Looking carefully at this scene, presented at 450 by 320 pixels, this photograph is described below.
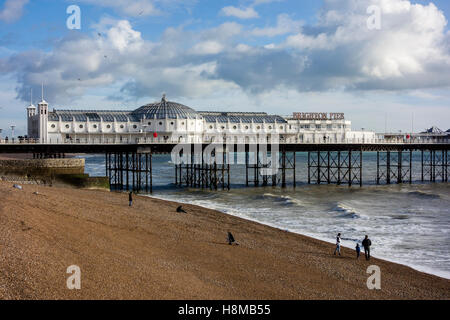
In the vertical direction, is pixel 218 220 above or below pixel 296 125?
below

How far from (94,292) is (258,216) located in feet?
70.7

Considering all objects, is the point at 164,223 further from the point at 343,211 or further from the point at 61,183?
the point at 61,183

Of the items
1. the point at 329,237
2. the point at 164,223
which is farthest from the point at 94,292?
the point at 329,237

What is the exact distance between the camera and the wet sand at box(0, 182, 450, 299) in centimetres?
1375

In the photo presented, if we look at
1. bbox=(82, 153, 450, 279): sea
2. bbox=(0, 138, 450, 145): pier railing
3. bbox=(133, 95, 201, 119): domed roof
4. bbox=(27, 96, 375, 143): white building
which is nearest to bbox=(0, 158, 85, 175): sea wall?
bbox=(0, 138, 450, 145): pier railing

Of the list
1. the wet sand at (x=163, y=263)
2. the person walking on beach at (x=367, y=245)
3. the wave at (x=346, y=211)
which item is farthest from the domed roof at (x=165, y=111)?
the person walking on beach at (x=367, y=245)

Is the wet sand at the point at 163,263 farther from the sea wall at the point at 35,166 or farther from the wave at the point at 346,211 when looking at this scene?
the sea wall at the point at 35,166

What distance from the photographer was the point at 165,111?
210ft

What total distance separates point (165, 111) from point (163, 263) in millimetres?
48426

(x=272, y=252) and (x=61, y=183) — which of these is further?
(x=61, y=183)

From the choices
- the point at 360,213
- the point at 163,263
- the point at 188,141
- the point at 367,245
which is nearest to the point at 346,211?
the point at 360,213

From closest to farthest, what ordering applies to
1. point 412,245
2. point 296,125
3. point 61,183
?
1. point 412,245
2. point 61,183
3. point 296,125

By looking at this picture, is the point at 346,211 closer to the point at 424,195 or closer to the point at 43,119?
the point at 424,195
